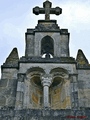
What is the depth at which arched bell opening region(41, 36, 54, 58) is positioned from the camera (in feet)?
48.3

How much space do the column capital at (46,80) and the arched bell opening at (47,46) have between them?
229 cm

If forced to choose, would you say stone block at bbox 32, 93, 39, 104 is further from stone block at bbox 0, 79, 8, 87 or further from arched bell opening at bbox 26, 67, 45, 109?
stone block at bbox 0, 79, 8, 87

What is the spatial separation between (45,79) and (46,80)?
6 cm

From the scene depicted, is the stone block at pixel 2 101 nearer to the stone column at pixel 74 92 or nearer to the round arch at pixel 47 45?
the stone column at pixel 74 92

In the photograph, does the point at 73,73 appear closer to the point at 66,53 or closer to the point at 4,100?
the point at 66,53

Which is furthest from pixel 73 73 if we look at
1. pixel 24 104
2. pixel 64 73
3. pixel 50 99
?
pixel 24 104

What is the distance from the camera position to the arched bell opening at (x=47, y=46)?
14711 mm

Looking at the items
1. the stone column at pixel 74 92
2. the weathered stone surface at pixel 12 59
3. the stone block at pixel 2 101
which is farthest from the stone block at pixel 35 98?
the weathered stone surface at pixel 12 59

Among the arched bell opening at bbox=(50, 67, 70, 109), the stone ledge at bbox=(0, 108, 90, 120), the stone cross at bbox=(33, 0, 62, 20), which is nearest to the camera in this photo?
the stone ledge at bbox=(0, 108, 90, 120)

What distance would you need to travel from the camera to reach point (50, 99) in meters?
12.8

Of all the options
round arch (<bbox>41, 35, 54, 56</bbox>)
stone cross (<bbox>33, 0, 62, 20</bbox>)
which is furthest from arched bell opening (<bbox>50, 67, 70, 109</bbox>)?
stone cross (<bbox>33, 0, 62, 20</bbox>)

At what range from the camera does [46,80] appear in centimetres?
1234

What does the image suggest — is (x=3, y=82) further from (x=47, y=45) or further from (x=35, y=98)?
(x=47, y=45)

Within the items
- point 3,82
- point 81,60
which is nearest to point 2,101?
point 3,82
